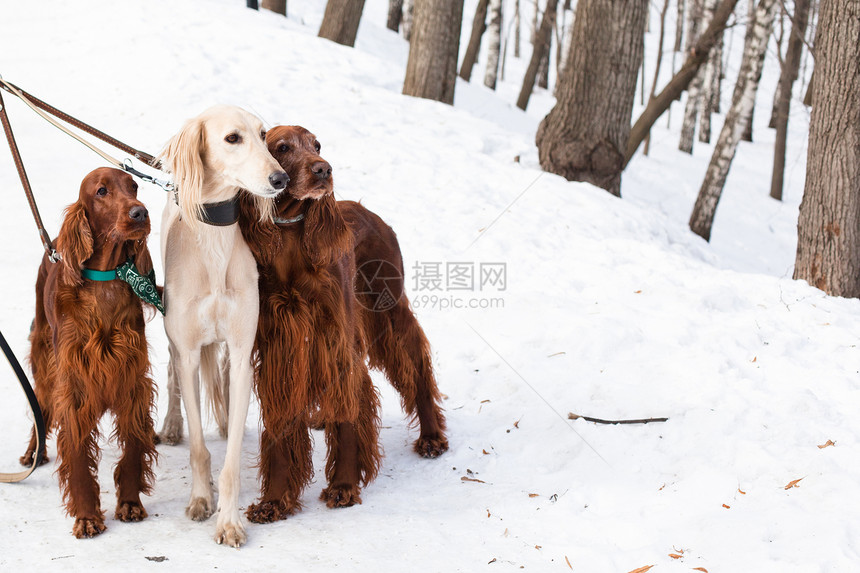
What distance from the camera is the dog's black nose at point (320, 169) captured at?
9.43 feet

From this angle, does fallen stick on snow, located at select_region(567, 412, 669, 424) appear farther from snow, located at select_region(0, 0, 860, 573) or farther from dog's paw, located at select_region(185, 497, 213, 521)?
dog's paw, located at select_region(185, 497, 213, 521)

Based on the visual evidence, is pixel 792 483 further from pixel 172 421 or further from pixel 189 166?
pixel 172 421

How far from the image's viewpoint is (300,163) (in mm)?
2918

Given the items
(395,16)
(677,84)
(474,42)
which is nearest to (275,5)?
(474,42)

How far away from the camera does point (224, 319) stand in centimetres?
299

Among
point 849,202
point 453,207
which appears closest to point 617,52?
point 453,207

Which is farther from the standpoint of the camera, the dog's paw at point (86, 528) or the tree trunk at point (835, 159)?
the tree trunk at point (835, 159)

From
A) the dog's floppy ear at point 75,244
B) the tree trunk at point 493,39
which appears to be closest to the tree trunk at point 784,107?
the tree trunk at point 493,39

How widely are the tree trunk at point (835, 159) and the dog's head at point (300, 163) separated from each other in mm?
4221

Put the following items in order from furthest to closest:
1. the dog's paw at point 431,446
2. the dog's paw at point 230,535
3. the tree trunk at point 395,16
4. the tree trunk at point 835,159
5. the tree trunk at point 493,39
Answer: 1. the tree trunk at point 395,16
2. the tree trunk at point 493,39
3. the tree trunk at point 835,159
4. the dog's paw at point 431,446
5. the dog's paw at point 230,535

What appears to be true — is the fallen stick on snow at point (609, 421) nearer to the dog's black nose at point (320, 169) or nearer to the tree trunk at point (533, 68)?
the dog's black nose at point (320, 169)

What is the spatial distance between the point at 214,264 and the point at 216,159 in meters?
0.42

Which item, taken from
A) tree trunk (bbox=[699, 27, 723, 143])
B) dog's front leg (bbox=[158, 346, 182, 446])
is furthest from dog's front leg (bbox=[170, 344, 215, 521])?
tree trunk (bbox=[699, 27, 723, 143])

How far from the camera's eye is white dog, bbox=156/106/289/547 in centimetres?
279
